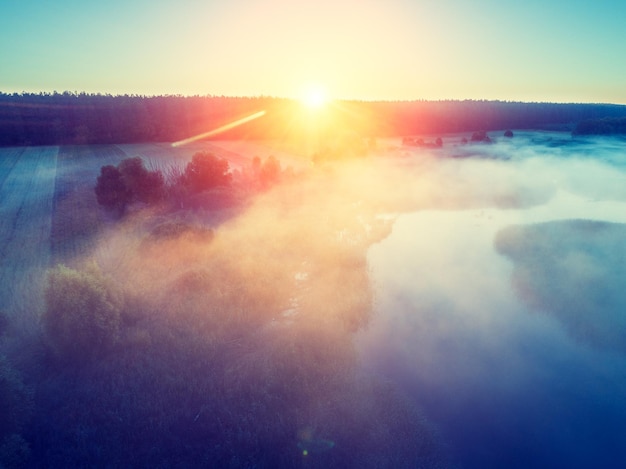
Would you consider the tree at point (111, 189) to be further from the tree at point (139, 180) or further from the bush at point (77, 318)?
the bush at point (77, 318)

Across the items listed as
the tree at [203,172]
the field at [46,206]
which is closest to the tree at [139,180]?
the field at [46,206]

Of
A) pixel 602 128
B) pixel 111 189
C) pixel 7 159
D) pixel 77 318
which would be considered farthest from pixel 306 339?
pixel 602 128

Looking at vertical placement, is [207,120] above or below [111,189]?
above

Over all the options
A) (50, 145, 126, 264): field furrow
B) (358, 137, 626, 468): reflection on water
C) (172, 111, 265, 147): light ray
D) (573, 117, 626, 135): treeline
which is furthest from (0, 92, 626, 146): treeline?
(358, 137, 626, 468): reflection on water

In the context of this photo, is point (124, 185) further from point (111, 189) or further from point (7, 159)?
point (7, 159)

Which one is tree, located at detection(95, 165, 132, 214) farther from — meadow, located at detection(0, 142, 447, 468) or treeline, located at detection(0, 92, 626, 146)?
treeline, located at detection(0, 92, 626, 146)

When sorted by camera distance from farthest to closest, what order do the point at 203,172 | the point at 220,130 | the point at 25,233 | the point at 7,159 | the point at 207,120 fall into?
the point at 207,120 < the point at 220,130 < the point at 7,159 < the point at 203,172 < the point at 25,233

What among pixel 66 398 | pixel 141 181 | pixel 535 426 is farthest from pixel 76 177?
pixel 535 426
